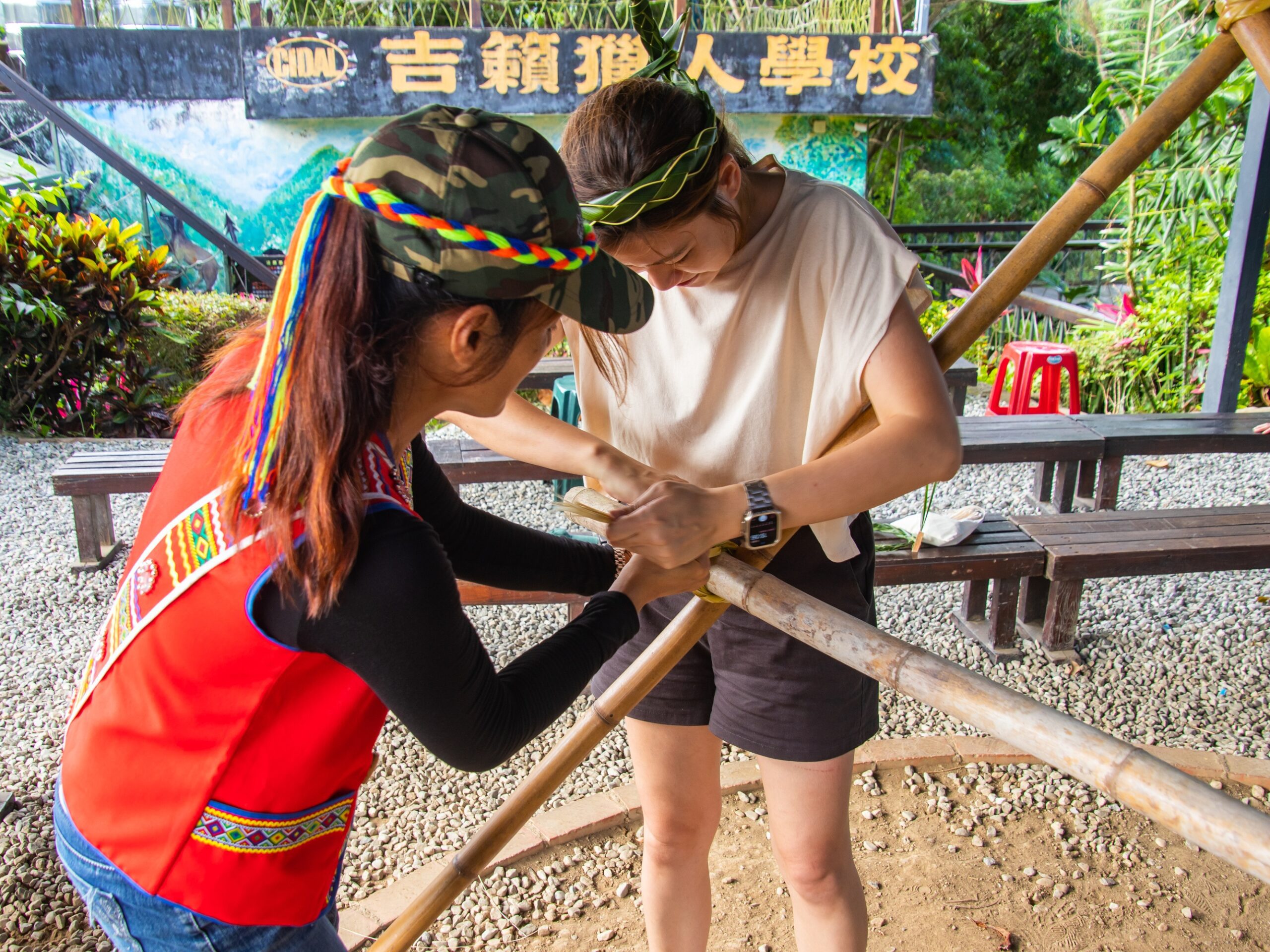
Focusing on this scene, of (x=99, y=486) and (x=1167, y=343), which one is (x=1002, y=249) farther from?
(x=99, y=486)

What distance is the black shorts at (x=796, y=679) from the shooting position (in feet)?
5.50

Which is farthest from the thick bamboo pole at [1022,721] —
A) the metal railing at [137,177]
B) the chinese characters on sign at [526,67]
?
the chinese characters on sign at [526,67]

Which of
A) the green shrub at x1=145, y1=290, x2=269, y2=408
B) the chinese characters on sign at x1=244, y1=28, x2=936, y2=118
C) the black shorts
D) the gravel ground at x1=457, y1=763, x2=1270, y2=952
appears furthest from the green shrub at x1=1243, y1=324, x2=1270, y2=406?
the green shrub at x1=145, y1=290, x2=269, y2=408

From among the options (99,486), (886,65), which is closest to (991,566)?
(99,486)

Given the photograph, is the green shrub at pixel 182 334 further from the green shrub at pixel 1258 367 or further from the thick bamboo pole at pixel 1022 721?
the green shrub at pixel 1258 367

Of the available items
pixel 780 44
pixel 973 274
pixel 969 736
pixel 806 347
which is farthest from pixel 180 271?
pixel 806 347

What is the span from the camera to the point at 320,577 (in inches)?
38.5

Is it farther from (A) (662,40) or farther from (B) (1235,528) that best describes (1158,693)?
(A) (662,40)

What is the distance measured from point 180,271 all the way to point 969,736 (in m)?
8.15

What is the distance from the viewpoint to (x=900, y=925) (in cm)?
251

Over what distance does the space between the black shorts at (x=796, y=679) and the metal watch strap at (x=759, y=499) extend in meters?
0.28

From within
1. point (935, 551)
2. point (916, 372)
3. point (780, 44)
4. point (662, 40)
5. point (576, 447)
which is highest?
point (780, 44)

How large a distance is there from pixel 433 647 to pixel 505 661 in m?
3.13

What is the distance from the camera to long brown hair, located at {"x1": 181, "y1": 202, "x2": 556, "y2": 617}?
99 cm
